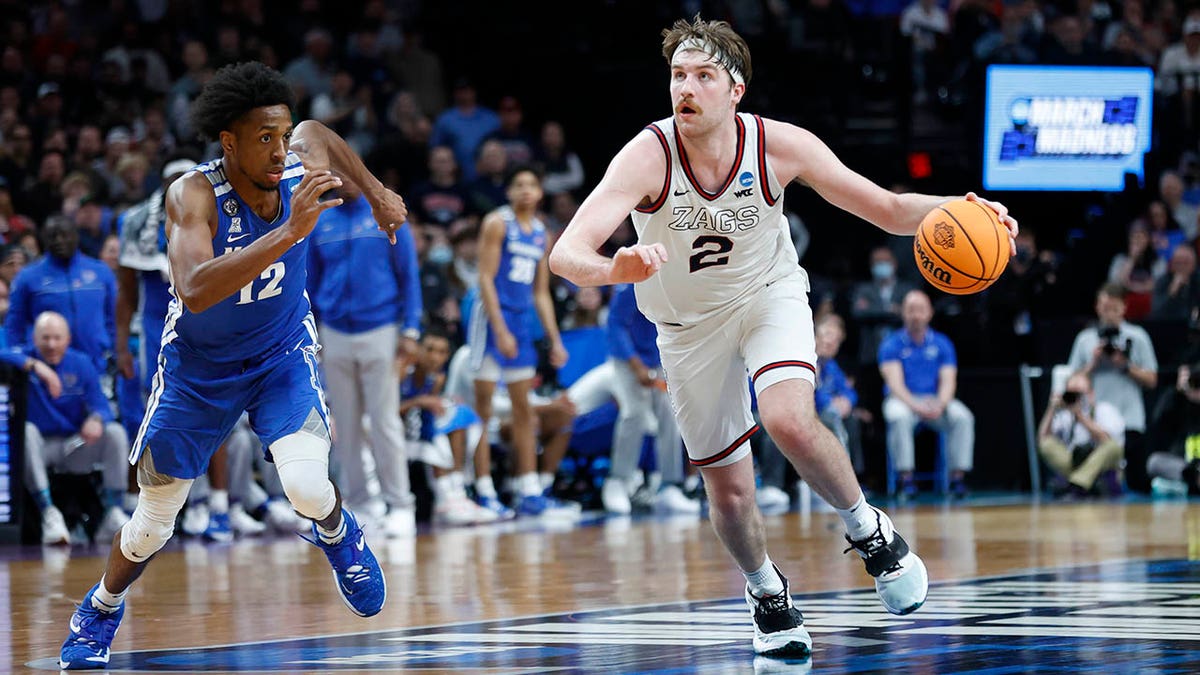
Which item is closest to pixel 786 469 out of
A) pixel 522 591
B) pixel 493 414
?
pixel 493 414

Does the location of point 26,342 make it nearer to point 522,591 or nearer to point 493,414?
point 493,414

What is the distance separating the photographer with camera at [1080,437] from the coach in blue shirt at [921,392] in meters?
0.65

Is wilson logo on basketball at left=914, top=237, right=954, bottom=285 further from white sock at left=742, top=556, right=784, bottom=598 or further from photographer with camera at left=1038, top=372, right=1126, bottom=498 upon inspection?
photographer with camera at left=1038, top=372, right=1126, bottom=498

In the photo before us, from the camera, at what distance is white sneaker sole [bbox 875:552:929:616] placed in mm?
5582

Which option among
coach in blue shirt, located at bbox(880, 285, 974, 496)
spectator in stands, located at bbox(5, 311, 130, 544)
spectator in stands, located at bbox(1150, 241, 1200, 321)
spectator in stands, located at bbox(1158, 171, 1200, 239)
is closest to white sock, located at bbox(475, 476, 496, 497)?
→ spectator in stands, located at bbox(5, 311, 130, 544)

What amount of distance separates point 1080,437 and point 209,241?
1000 centimetres

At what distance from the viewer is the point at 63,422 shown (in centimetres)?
1098

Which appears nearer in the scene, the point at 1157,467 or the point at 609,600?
the point at 609,600

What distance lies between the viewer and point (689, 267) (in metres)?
5.75

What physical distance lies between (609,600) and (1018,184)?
1183 cm

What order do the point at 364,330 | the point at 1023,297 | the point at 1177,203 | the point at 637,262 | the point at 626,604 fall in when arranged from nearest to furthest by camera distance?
the point at 637,262, the point at 626,604, the point at 364,330, the point at 1023,297, the point at 1177,203

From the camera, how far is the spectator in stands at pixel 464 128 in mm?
16703

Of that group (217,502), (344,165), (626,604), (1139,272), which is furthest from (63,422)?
(1139,272)

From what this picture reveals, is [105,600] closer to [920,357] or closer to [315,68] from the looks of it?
[920,357]
